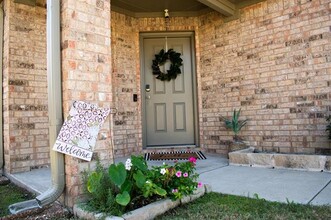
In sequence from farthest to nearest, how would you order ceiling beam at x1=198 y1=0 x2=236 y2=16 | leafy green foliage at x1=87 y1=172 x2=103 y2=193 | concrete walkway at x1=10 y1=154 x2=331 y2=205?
1. ceiling beam at x1=198 y1=0 x2=236 y2=16
2. concrete walkway at x1=10 y1=154 x2=331 y2=205
3. leafy green foliage at x1=87 y1=172 x2=103 y2=193

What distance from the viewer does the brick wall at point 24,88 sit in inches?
132

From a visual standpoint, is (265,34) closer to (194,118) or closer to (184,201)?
(194,118)

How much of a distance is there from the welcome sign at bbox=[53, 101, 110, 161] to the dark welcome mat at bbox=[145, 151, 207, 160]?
2.17 meters

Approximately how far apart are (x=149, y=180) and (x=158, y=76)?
121 inches

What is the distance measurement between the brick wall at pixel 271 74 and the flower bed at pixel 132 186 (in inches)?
88.9

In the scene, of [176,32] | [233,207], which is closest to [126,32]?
[176,32]

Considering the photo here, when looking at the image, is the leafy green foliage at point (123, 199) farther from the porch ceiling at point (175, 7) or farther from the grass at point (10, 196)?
the porch ceiling at point (175, 7)

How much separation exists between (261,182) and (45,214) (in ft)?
6.60

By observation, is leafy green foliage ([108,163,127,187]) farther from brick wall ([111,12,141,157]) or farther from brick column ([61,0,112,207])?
brick wall ([111,12,141,157])

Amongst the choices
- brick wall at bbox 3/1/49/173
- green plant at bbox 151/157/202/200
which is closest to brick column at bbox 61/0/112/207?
green plant at bbox 151/157/202/200

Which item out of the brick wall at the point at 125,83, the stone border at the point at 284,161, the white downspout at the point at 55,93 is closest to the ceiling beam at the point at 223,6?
the brick wall at the point at 125,83

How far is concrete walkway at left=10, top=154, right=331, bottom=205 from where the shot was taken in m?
2.26

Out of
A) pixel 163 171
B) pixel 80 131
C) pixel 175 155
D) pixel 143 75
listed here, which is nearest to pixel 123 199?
pixel 163 171

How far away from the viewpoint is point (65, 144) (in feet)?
6.66
